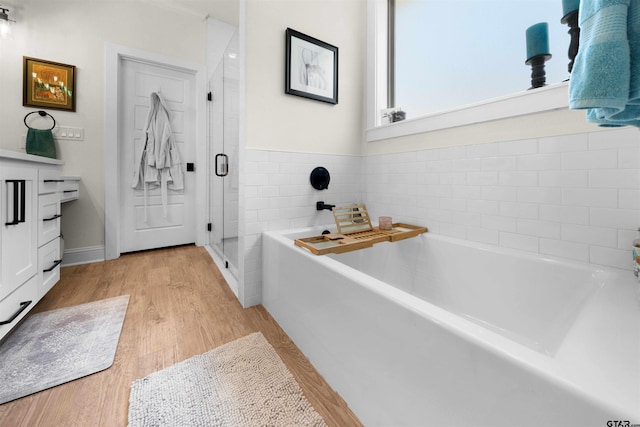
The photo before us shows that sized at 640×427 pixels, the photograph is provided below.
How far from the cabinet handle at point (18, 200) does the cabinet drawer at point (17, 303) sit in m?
0.32

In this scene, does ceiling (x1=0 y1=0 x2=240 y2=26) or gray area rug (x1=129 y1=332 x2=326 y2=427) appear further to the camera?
ceiling (x1=0 y1=0 x2=240 y2=26)

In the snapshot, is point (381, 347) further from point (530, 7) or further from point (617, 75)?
point (530, 7)

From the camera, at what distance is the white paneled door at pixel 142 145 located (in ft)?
8.56

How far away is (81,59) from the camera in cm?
235

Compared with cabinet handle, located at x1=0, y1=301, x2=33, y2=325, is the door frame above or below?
above

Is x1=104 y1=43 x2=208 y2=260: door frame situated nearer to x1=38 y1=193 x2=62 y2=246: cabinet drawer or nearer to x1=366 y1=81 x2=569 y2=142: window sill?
x1=38 y1=193 x2=62 y2=246: cabinet drawer

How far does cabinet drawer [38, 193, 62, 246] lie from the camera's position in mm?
1388

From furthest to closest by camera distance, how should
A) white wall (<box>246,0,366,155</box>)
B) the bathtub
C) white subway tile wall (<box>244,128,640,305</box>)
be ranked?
white wall (<box>246,0,366,155</box>) < white subway tile wall (<box>244,128,640,305</box>) < the bathtub

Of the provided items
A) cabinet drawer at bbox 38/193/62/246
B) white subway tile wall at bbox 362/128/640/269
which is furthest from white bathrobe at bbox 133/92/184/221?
white subway tile wall at bbox 362/128/640/269

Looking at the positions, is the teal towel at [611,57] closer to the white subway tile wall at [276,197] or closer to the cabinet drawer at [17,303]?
the white subway tile wall at [276,197]

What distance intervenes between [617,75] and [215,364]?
59.6 inches

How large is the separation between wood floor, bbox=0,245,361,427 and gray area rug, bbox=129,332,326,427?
0.05 m

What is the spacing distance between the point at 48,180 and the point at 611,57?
7.81 ft

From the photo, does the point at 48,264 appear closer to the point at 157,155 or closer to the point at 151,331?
the point at 151,331
